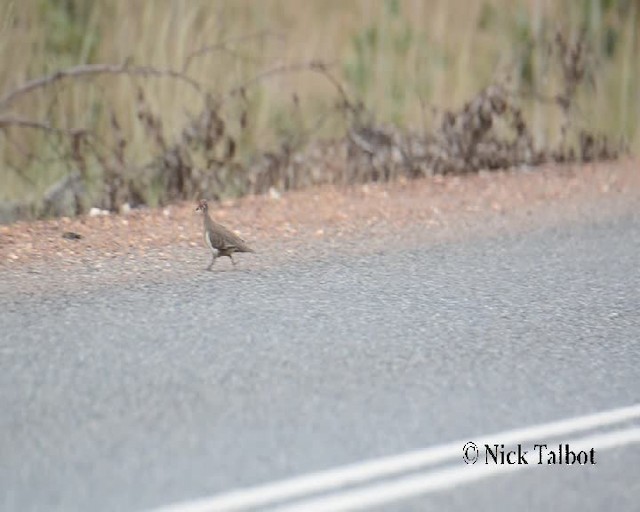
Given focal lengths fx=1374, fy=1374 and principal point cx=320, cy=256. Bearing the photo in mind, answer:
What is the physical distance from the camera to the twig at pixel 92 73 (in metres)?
9.77

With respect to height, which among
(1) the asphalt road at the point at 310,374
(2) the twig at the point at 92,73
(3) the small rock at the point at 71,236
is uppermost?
(2) the twig at the point at 92,73

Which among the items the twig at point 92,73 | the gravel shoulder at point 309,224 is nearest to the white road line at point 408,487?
the gravel shoulder at point 309,224

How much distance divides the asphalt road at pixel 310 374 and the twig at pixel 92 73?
285 centimetres

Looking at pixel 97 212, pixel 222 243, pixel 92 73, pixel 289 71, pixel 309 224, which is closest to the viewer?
pixel 222 243

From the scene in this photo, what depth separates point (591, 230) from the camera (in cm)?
890

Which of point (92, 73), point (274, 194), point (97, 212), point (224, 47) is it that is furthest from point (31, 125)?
point (274, 194)

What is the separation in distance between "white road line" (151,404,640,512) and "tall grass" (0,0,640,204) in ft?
17.7

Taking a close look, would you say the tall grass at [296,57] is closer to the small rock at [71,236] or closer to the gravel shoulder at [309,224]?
the gravel shoulder at [309,224]

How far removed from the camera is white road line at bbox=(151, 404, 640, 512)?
14.6 feet

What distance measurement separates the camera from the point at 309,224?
8.95m

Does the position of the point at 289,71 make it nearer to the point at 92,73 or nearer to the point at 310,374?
the point at 92,73

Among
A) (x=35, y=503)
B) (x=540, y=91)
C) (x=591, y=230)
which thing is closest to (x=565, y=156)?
(x=540, y=91)

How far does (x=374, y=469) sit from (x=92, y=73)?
232 inches

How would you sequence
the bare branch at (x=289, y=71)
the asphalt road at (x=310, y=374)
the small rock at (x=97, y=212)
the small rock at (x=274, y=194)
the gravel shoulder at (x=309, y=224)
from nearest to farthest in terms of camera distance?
the asphalt road at (x=310, y=374)
the gravel shoulder at (x=309, y=224)
the small rock at (x=97, y=212)
the small rock at (x=274, y=194)
the bare branch at (x=289, y=71)
